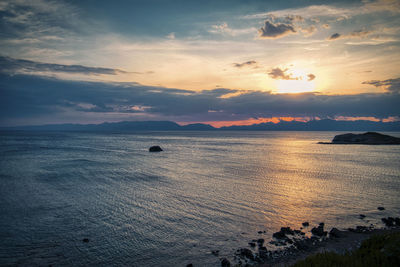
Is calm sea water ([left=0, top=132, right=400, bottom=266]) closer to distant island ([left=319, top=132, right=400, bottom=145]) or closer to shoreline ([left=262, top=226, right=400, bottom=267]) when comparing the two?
shoreline ([left=262, top=226, right=400, bottom=267])

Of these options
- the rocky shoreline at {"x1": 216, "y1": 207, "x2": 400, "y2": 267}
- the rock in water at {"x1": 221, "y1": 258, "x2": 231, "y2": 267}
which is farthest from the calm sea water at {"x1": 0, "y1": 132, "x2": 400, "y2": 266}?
the rocky shoreline at {"x1": 216, "y1": 207, "x2": 400, "y2": 267}

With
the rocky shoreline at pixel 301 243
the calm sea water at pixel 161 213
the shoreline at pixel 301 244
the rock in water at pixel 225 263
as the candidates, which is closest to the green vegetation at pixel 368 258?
the shoreline at pixel 301 244

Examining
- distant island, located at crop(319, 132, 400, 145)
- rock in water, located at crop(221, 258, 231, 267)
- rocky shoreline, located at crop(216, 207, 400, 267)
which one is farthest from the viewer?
distant island, located at crop(319, 132, 400, 145)

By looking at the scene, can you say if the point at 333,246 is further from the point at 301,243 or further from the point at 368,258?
the point at 368,258

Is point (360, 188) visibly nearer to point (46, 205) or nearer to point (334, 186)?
point (334, 186)

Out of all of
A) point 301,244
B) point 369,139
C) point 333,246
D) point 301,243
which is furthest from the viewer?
point 369,139

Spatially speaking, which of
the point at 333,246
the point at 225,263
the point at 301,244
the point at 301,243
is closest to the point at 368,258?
the point at 333,246

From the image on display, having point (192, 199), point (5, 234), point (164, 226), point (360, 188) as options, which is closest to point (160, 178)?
point (192, 199)

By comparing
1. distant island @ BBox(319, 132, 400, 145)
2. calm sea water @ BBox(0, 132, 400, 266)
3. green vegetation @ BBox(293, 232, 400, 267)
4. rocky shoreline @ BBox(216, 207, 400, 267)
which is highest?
distant island @ BBox(319, 132, 400, 145)

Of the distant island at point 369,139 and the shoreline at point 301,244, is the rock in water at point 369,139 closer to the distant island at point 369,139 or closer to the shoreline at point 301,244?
the distant island at point 369,139

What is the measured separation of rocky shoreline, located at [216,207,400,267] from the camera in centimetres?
1272

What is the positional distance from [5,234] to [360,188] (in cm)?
3752

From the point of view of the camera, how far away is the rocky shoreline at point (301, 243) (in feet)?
41.7

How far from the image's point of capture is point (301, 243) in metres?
14.5
